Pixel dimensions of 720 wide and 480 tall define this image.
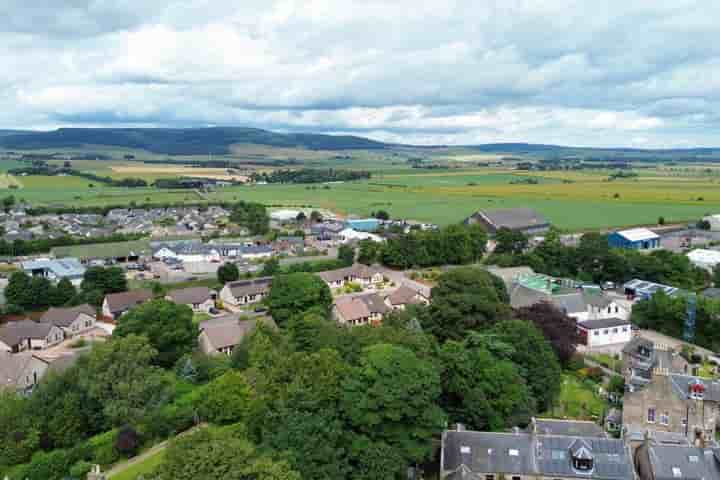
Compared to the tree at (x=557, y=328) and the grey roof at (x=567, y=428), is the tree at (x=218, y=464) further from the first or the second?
the tree at (x=557, y=328)

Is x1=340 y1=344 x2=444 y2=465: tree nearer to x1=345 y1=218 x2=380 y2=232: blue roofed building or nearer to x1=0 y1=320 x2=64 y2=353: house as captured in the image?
x1=0 y1=320 x2=64 y2=353: house

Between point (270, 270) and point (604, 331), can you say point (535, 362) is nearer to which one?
point (604, 331)

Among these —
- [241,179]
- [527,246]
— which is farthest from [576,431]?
[241,179]

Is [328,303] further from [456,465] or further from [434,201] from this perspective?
[434,201]

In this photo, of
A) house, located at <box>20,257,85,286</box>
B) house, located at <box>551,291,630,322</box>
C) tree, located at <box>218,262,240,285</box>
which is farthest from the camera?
house, located at <box>20,257,85,286</box>

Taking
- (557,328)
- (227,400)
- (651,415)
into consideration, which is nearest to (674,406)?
(651,415)

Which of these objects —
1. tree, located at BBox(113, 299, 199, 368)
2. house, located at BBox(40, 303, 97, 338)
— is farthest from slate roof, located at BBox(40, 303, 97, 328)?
tree, located at BBox(113, 299, 199, 368)
